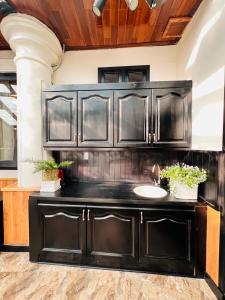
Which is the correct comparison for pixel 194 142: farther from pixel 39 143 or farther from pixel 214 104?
pixel 39 143

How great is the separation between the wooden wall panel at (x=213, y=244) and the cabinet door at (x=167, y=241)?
142mm

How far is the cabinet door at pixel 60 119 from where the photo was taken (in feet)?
6.93

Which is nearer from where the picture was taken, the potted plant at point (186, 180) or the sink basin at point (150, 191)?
the potted plant at point (186, 180)

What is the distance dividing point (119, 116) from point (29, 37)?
1367mm

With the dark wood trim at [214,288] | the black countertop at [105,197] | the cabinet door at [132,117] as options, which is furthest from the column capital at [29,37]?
the dark wood trim at [214,288]

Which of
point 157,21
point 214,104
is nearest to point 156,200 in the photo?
point 214,104

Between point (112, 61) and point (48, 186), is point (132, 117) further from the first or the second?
point (48, 186)

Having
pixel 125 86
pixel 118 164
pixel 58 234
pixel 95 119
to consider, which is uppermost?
pixel 125 86

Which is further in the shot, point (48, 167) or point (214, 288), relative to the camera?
point (48, 167)

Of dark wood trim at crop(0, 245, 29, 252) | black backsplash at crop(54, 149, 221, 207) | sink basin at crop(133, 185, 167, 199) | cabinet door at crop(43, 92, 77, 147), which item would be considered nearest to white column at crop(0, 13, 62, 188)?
cabinet door at crop(43, 92, 77, 147)

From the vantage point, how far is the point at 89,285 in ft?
5.49

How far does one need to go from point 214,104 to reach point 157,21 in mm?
1186

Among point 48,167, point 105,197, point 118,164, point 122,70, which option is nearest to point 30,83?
point 48,167

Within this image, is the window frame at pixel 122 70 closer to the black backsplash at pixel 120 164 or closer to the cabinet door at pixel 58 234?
the black backsplash at pixel 120 164
